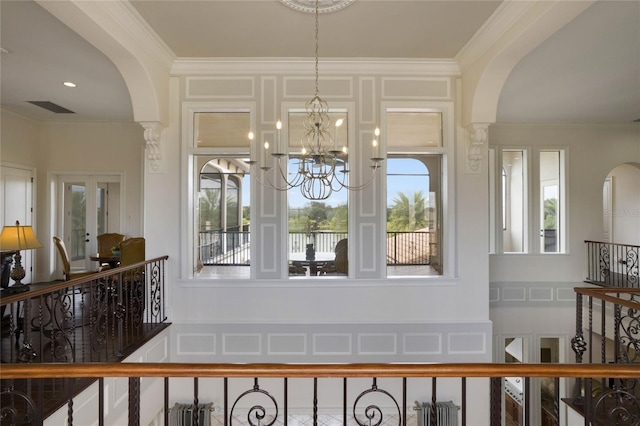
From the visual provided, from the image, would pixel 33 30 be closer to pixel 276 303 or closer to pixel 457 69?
pixel 276 303

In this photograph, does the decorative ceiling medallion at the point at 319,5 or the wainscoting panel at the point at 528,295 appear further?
the wainscoting panel at the point at 528,295

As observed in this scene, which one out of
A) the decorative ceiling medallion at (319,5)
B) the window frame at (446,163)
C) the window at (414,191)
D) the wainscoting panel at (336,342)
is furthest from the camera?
the window at (414,191)

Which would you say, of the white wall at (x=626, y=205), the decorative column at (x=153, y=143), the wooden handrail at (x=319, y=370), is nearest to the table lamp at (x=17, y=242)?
the decorative column at (x=153, y=143)

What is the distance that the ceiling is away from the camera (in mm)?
3076

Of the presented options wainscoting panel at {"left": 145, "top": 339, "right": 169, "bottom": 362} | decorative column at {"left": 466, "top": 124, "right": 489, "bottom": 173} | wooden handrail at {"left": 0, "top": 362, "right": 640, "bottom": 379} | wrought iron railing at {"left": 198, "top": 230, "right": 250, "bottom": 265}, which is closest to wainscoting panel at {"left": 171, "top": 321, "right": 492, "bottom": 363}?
wainscoting panel at {"left": 145, "top": 339, "right": 169, "bottom": 362}

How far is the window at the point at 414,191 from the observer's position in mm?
4273

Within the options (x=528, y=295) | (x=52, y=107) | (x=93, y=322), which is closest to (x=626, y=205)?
(x=528, y=295)

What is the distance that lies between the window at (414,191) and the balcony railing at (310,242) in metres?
0.01

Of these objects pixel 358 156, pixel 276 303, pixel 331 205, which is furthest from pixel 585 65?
pixel 276 303

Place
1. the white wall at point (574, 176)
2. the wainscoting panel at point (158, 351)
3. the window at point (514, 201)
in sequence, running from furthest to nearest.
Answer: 1. the window at point (514, 201)
2. the white wall at point (574, 176)
3. the wainscoting panel at point (158, 351)

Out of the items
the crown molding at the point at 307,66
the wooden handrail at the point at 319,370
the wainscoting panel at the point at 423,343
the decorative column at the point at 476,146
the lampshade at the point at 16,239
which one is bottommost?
the wainscoting panel at the point at 423,343

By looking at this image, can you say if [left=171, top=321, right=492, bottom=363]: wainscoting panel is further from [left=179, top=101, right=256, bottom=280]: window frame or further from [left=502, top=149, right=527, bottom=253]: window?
[left=502, top=149, right=527, bottom=253]: window

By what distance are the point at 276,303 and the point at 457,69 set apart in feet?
12.1

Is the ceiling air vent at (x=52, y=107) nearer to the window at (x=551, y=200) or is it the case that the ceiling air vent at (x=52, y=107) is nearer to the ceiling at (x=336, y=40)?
the ceiling at (x=336, y=40)
